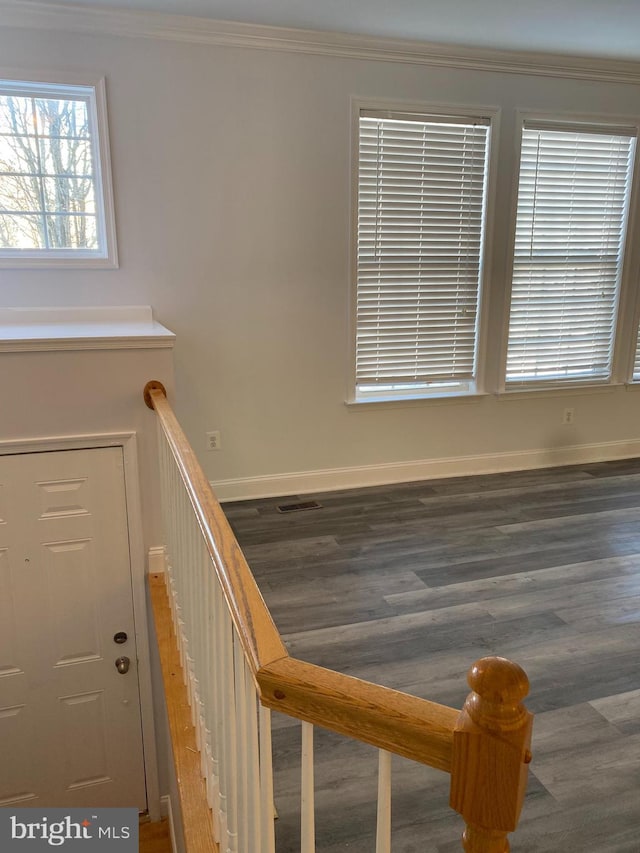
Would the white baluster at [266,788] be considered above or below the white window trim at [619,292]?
below

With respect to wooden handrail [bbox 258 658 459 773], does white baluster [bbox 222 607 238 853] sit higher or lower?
lower

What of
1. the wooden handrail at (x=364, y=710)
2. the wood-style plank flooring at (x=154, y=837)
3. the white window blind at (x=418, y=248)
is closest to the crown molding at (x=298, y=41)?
the white window blind at (x=418, y=248)

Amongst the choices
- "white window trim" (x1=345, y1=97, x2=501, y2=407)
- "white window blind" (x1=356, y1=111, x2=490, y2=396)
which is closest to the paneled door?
"white window trim" (x1=345, y1=97, x2=501, y2=407)

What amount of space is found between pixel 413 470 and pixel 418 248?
4.95 feet

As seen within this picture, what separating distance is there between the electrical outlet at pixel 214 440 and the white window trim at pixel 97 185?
3.70 feet

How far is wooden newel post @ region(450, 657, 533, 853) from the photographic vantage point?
0.69 metres

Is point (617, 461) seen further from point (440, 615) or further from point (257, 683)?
point (257, 683)

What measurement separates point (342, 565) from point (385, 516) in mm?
693

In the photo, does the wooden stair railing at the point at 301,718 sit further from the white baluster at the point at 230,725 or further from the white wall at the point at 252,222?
the white wall at the point at 252,222

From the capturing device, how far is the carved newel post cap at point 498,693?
0.69 metres

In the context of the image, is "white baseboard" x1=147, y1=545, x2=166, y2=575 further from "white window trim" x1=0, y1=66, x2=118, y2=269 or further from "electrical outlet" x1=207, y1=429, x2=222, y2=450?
"white window trim" x1=0, y1=66, x2=118, y2=269

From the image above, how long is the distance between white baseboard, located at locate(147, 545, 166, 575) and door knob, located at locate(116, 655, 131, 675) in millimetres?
468

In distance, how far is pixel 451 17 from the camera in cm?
341

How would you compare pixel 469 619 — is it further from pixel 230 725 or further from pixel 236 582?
pixel 236 582
